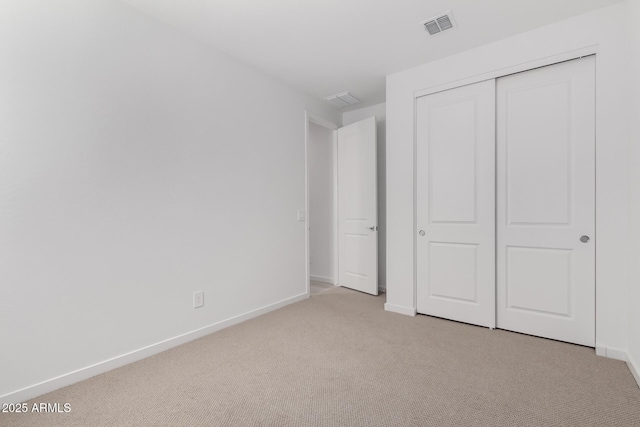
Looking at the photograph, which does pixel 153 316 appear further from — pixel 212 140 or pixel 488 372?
pixel 488 372

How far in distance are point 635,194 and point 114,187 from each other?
3563 mm

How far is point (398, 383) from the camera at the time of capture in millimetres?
1896

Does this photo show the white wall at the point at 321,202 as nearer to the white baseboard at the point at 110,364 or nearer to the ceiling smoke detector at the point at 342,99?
the ceiling smoke detector at the point at 342,99

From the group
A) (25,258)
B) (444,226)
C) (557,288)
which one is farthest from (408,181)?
(25,258)

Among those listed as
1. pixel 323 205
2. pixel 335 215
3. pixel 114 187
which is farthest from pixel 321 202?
pixel 114 187

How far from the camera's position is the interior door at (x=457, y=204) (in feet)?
9.19

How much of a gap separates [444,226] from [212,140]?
241 cm

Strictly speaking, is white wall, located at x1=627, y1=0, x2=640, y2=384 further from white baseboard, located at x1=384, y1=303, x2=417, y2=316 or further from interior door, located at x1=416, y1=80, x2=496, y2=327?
white baseboard, located at x1=384, y1=303, x2=417, y2=316

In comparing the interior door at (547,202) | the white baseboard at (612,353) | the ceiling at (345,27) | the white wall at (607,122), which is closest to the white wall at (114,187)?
the ceiling at (345,27)

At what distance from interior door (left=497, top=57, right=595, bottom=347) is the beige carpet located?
0.27 metres

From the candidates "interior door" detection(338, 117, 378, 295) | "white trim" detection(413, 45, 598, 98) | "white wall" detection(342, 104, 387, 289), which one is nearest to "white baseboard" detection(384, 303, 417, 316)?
"interior door" detection(338, 117, 378, 295)

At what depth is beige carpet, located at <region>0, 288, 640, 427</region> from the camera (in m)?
1.59

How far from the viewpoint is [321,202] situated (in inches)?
188

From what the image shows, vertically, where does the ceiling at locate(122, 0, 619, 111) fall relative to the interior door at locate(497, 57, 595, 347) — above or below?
above
